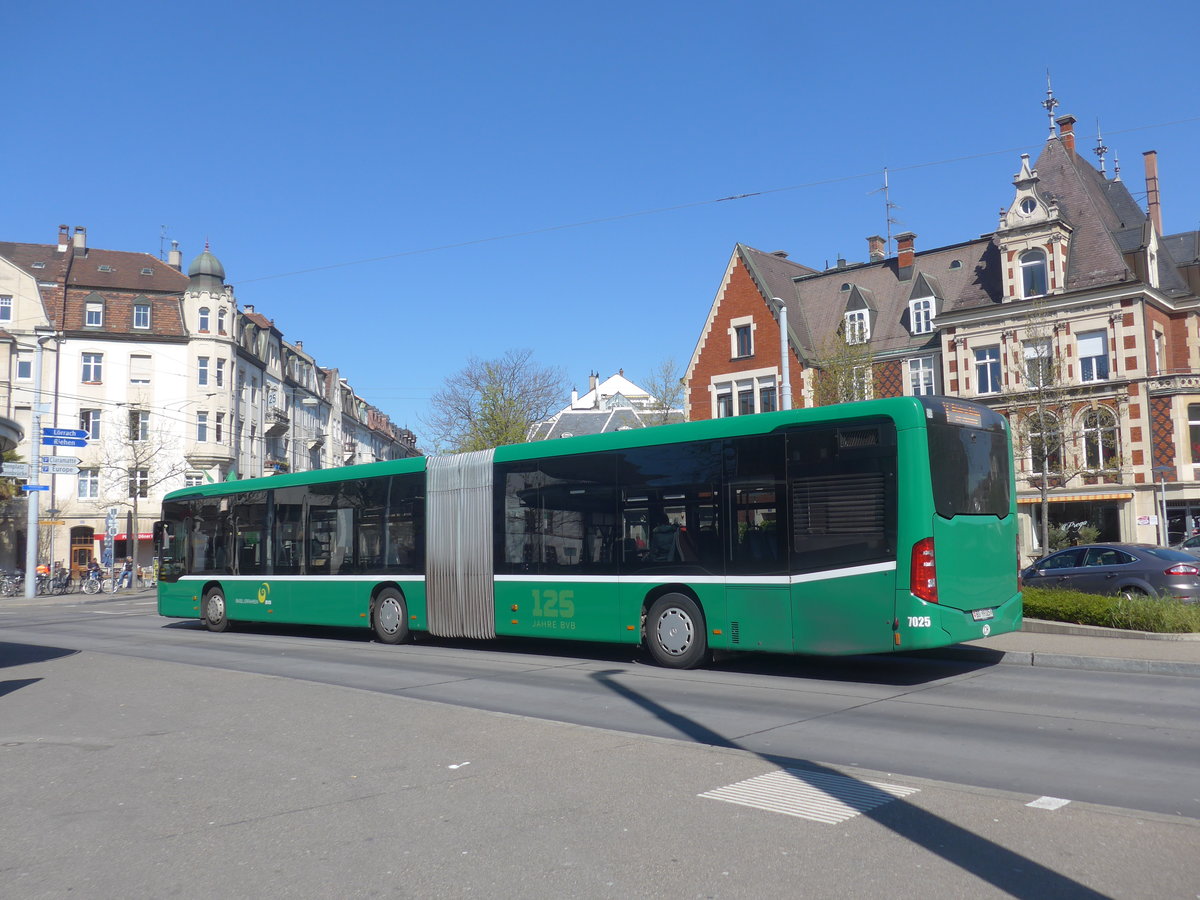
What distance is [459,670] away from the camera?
13984 mm

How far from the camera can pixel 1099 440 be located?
131 ft

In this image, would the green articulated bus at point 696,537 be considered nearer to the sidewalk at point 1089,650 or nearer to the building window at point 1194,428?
the sidewalk at point 1089,650

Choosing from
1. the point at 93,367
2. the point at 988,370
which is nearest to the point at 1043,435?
the point at 988,370

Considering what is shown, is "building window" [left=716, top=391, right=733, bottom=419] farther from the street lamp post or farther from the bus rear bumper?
the bus rear bumper

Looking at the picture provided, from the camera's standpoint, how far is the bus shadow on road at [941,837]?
15.5 ft

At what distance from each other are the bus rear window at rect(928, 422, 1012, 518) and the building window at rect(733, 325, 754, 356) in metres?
36.7

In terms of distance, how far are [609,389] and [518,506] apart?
306 feet

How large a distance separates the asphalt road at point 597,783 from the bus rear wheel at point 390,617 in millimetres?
4673

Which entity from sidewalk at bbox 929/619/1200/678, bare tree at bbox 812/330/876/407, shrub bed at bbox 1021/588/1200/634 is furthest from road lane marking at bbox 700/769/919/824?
bare tree at bbox 812/330/876/407

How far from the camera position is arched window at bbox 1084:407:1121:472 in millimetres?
40062

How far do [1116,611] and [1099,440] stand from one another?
1100 inches

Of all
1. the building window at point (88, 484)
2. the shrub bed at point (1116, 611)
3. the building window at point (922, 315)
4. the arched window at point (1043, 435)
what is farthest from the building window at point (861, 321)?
the building window at point (88, 484)

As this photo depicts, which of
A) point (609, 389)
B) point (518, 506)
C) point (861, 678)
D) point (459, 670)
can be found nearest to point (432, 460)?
point (518, 506)

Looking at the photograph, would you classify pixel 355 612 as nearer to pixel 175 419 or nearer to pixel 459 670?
pixel 459 670
